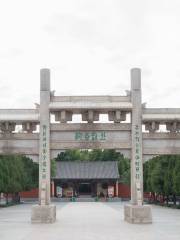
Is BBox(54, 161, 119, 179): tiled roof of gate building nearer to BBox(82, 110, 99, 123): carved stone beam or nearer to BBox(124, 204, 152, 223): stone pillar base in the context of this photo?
BBox(82, 110, 99, 123): carved stone beam

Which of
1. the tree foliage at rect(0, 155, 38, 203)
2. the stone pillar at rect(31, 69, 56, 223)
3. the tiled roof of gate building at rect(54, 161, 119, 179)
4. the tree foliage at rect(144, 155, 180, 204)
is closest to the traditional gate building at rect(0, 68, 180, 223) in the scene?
the stone pillar at rect(31, 69, 56, 223)

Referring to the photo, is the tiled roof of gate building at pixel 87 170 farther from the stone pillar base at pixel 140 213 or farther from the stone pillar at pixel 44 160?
the stone pillar base at pixel 140 213

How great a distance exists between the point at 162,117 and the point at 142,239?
25.2 feet

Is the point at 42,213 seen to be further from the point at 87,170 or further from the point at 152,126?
the point at 87,170

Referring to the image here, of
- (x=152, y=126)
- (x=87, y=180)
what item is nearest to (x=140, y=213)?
(x=152, y=126)

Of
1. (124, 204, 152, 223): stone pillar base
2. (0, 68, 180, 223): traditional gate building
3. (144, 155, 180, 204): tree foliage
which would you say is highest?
(0, 68, 180, 223): traditional gate building

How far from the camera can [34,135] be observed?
24625 mm

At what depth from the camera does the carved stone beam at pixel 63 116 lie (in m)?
24.3

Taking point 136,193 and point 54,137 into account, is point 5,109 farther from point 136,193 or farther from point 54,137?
point 136,193

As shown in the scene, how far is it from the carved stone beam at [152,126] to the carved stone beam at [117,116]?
1156 mm

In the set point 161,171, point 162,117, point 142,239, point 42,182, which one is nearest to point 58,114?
point 42,182

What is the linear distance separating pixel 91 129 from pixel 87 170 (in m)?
51.9

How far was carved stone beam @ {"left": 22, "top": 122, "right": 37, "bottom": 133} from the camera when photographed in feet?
80.9

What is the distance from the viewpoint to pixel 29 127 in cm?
2472
